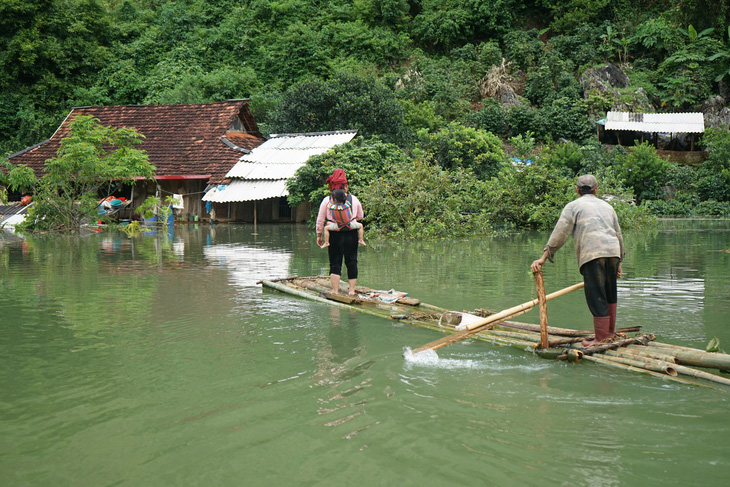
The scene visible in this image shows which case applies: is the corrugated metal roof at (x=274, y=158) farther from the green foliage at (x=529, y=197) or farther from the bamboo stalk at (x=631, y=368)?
the bamboo stalk at (x=631, y=368)

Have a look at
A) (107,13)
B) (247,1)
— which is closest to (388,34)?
(247,1)

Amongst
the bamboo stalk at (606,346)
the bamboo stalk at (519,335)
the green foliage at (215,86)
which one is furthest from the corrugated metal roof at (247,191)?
the bamboo stalk at (606,346)

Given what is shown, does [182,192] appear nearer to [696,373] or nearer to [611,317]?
[611,317]

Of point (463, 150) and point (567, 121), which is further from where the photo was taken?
point (567, 121)

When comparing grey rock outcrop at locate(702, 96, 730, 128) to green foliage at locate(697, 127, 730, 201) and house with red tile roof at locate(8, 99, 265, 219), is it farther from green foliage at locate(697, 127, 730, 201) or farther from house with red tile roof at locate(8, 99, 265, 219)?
house with red tile roof at locate(8, 99, 265, 219)

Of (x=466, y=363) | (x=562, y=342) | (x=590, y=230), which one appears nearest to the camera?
(x=466, y=363)

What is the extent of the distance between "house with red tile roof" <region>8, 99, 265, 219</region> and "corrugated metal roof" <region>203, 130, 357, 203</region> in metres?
0.66

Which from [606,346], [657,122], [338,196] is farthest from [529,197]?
[657,122]

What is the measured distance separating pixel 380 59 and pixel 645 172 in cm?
1832

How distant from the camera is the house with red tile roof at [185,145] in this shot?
28547 mm

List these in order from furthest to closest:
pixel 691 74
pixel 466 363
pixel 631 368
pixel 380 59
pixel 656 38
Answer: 1. pixel 380 59
2. pixel 656 38
3. pixel 691 74
4. pixel 466 363
5. pixel 631 368

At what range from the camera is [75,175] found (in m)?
22.3

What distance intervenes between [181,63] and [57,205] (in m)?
20.5

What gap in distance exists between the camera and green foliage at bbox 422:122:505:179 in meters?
25.5
